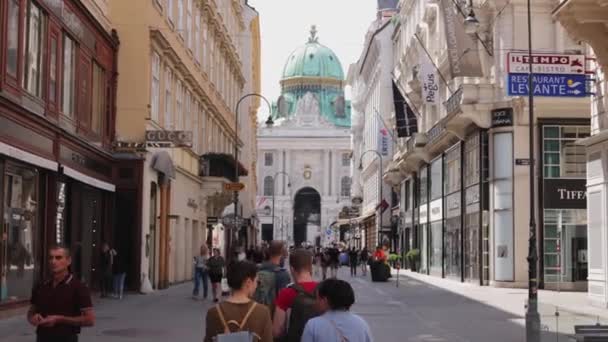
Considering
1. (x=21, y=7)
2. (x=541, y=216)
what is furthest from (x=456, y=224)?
(x=21, y=7)

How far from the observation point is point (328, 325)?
21.5 feet

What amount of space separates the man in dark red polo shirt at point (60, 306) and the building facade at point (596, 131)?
54.8 ft

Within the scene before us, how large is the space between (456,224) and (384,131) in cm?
2977

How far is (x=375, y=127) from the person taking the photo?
287 feet

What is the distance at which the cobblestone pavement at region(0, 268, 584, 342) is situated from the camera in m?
18.4

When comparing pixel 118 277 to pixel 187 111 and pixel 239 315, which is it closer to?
pixel 187 111

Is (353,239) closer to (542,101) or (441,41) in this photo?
(441,41)

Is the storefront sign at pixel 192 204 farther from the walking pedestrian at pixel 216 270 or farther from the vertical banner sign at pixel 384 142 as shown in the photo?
the vertical banner sign at pixel 384 142

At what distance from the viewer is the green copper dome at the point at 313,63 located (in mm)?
170750

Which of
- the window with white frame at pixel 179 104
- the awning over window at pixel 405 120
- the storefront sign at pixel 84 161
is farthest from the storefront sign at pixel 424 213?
the storefront sign at pixel 84 161

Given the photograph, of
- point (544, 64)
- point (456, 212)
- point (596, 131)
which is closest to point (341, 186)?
point (456, 212)

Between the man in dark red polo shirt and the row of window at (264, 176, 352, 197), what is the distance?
491 ft

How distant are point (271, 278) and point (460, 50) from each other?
2525 centimetres

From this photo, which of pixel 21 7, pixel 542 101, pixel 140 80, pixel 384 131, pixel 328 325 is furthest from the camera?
pixel 384 131
